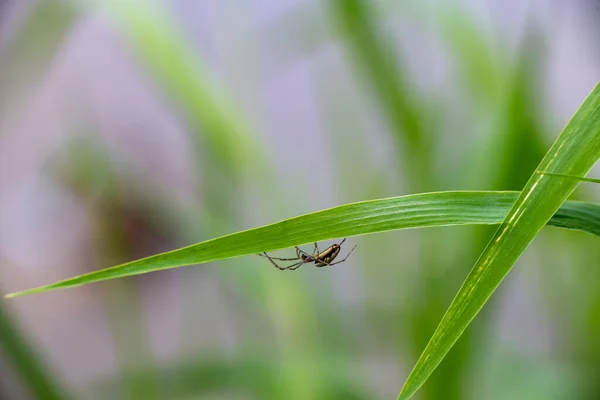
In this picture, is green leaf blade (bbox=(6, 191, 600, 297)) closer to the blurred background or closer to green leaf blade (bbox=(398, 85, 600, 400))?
green leaf blade (bbox=(398, 85, 600, 400))

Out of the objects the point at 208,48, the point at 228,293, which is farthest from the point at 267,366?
the point at 208,48

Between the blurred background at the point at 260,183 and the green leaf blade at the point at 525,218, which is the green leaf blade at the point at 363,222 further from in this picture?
the blurred background at the point at 260,183

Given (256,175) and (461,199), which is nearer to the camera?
(461,199)

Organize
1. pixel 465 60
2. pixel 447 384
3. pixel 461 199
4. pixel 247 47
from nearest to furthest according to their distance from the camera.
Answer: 1. pixel 461 199
2. pixel 447 384
3. pixel 465 60
4. pixel 247 47

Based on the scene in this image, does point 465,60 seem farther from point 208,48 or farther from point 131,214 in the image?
point 131,214

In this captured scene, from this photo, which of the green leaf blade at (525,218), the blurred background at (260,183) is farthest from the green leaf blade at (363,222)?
the blurred background at (260,183)

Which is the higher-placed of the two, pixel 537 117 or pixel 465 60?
pixel 465 60

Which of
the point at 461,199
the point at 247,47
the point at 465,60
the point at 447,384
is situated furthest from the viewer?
the point at 247,47

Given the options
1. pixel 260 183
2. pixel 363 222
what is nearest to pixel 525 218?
pixel 363 222

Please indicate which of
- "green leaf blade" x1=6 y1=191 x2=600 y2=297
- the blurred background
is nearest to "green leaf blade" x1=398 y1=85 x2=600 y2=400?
"green leaf blade" x1=6 y1=191 x2=600 y2=297
